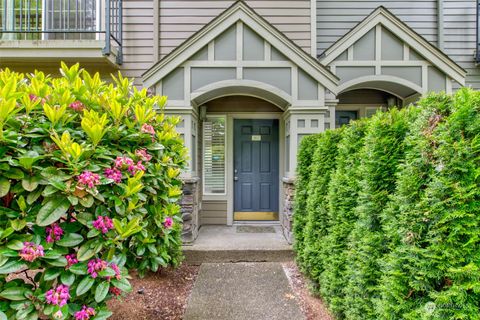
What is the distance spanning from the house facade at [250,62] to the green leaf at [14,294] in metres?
2.88

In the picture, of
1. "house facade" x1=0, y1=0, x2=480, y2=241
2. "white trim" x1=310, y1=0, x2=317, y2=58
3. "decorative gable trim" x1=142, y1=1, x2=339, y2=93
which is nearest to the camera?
"decorative gable trim" x1=142, y1=1, x2=339, y2=93

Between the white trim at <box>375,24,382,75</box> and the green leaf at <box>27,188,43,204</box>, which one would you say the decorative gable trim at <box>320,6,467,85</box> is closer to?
the white trim at <box>375,24,382,75</box>

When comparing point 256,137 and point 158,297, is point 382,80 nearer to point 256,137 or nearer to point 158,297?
point 256,137

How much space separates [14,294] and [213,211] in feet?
14.1

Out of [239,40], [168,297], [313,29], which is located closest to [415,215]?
[168,297]

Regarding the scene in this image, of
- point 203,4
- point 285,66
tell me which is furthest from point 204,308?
point 203,4

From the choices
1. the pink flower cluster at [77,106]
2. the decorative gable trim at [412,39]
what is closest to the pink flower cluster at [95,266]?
the pink flower cluster at [77,106]

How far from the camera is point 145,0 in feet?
18.0

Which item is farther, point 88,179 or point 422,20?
point 422,20

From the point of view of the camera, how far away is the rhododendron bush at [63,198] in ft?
5.20

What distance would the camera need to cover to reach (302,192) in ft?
12.8

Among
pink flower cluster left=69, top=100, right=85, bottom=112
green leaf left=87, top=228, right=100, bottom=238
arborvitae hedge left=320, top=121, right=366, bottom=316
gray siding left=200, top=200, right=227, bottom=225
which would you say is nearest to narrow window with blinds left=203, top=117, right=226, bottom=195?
gray siding left=200, top=200, right=227, bottom=225

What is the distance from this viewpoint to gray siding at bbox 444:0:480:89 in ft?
19.4

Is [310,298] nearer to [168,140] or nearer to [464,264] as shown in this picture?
[464,264]
